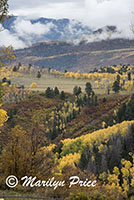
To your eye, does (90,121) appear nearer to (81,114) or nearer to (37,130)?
(81,114)

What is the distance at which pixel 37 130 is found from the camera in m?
25.9

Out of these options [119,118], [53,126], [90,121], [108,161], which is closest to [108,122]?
[119,118]

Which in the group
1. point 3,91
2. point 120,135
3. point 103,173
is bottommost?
point 103,173

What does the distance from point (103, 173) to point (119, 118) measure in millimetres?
66308

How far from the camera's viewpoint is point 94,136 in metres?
97.3

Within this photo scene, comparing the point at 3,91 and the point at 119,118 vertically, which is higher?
the point at 3,91

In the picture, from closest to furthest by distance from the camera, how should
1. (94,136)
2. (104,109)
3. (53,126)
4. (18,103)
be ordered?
(94,136) < (53,126) < (104,109) < (18,103)

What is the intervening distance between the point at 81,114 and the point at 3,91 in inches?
5476

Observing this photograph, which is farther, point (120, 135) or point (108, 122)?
point (108, 122)

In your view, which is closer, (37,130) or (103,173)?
(37,130)

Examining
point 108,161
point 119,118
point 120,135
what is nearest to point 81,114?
point 119,118

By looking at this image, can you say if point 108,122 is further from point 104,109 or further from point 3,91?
point 3,91

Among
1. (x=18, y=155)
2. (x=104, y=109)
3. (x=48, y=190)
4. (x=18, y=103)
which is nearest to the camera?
(x=48, y=190)

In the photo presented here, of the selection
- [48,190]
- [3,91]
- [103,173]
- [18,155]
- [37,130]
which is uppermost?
[3,91]
